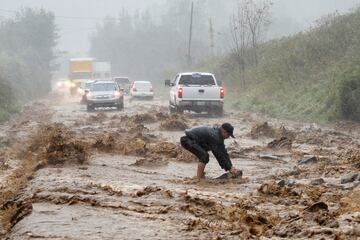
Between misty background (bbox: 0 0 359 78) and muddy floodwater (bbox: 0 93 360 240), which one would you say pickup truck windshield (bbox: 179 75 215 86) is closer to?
muddy floodwater (bbox: 0 93 360 240)

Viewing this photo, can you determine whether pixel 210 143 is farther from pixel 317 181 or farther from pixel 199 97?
pixel 199 97

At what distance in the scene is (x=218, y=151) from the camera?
10.8 metres

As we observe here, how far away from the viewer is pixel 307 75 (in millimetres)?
32000

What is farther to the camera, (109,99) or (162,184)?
(109,99)

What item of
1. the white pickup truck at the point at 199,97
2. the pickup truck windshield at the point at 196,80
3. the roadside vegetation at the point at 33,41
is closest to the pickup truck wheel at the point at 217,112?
the white pickup truck at the point at 199,97

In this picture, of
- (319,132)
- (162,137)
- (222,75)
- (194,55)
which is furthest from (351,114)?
(194,55)

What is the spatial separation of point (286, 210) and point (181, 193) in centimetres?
169

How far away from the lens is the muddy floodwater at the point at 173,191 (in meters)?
7.14

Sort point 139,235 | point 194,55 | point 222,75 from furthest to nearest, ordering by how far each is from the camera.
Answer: point 194,55
point 222,75
point 139,235

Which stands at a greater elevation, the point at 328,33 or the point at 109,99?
A: the point at 328,33

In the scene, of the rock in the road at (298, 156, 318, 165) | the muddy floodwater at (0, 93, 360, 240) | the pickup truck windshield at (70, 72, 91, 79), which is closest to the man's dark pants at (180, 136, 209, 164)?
the muddy floodwater at (0, 93, 360, 240)

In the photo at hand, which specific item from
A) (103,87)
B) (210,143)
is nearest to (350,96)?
(210,143)

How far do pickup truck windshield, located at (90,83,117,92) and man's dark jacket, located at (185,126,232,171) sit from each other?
2213cm

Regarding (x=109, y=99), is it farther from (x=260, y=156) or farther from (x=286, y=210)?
(x=286, y=210)
